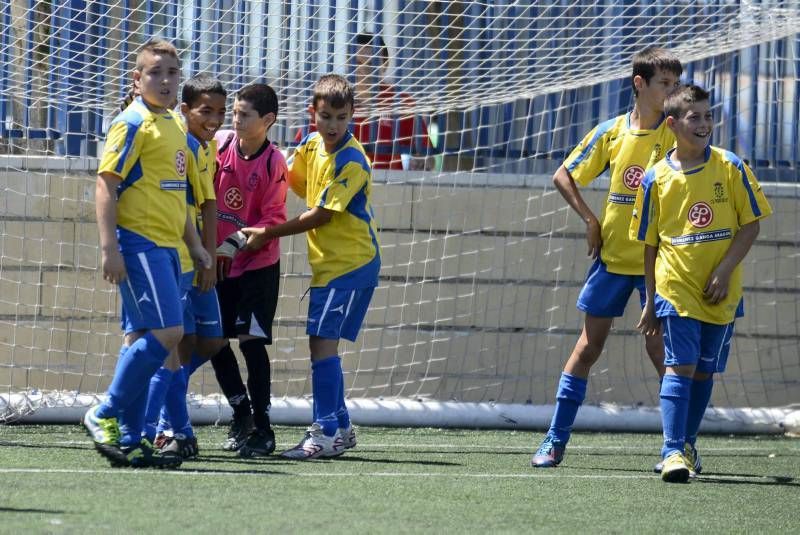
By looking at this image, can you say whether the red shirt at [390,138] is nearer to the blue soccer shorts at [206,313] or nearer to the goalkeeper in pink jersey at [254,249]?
the goalkeeper in pink jersey at [254,249]

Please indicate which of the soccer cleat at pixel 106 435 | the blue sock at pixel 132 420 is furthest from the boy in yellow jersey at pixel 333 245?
the soccer cleat at pixel 106 435

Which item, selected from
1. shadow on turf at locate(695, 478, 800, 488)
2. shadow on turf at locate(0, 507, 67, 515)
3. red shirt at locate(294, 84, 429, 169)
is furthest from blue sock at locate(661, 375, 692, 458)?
red shirt at locate(294, 84, 429, 169)

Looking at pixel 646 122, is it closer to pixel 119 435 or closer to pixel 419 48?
pixel 419 48

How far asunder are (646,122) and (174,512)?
2729 millimetres

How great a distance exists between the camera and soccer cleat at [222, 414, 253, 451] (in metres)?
5.52

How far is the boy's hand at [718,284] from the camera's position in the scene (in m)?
4.81

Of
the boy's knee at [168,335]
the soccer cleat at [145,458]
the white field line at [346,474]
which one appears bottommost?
the white field line at [346,474]

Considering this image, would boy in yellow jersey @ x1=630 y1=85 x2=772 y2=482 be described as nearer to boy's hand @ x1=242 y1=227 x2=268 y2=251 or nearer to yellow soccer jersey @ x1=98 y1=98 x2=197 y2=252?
boy's hand @ x1=242 y1=227 x2=268 y2=251

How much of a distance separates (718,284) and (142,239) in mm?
2054

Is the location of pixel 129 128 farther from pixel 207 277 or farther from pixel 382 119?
pixel 382 119

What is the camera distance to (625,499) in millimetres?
4320

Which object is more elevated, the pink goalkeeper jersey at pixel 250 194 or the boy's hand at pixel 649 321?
the pink goalkeeper jersey at pixel 250 194

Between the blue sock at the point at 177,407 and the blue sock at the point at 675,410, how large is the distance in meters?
1.83

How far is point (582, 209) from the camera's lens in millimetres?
5410
